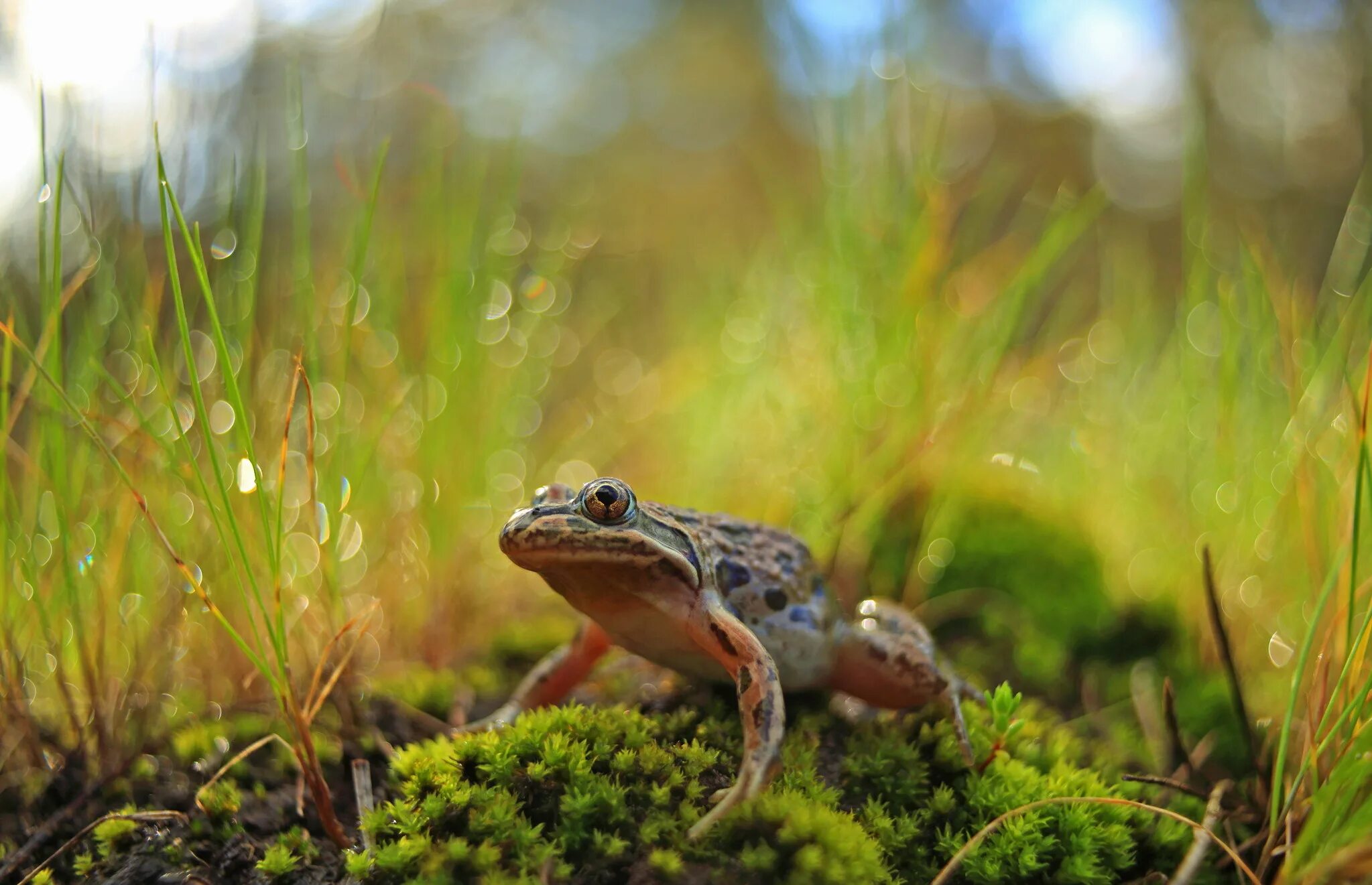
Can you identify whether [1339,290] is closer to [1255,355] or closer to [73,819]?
[1255,355]

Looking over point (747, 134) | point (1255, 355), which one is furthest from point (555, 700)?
point (747, 134)

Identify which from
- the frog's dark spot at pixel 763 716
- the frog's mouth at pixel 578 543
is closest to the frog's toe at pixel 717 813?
the frog's dark spot at pixel 763 716

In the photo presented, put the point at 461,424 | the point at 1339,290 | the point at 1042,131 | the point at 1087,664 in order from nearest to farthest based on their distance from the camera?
the point at 1339,290, the point at 461,424, the point at 1087,664, the point at 1042,131

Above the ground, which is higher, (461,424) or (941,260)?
(941,260)

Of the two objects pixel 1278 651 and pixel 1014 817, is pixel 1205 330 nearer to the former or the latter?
pixel 1278 651

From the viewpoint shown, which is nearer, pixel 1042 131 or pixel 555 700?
pixel 555 700

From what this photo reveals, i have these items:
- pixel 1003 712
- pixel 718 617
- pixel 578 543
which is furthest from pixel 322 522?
pixel 1003 712

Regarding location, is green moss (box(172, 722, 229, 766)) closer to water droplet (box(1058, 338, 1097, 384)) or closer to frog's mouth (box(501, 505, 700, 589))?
frog's mouth (box(501, 505, 700, 589))

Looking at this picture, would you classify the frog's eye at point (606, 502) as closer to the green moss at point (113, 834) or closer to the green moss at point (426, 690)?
the green moss at point (426, 690)
